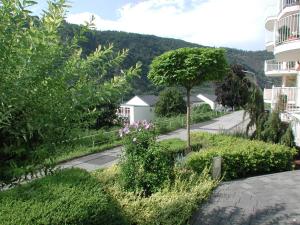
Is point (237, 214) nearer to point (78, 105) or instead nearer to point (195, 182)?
point (195, 182)

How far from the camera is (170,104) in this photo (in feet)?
132

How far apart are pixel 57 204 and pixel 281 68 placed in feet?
86.3

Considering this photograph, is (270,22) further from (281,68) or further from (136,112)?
(136,112)

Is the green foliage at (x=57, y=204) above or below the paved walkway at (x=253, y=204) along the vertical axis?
above

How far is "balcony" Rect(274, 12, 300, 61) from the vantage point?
13.2 meters

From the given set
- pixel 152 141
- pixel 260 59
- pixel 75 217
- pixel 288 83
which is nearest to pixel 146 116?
pixel 288 83

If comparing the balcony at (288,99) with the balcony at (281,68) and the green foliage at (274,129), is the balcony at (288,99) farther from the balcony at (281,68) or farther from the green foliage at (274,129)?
the balcony at (281,68)

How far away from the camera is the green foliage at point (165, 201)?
6.12m

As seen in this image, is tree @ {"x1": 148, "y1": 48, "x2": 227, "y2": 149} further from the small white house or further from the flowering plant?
the small white house

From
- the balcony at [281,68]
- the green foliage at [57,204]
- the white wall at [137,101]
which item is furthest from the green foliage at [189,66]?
the white wall at [137,101]

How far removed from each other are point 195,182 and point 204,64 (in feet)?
19.3

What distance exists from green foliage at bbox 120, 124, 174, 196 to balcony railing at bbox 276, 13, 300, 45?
26.2 feet

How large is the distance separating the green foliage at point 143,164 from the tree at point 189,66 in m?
A: 5.00

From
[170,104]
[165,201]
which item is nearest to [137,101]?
[170,104]
